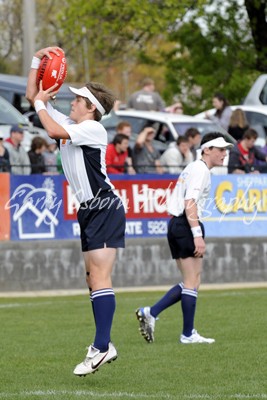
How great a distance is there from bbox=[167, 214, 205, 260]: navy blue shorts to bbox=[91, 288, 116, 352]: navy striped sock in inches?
107

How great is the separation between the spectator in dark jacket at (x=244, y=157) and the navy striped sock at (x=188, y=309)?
27.3 ft

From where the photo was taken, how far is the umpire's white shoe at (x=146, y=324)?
38.4 feet

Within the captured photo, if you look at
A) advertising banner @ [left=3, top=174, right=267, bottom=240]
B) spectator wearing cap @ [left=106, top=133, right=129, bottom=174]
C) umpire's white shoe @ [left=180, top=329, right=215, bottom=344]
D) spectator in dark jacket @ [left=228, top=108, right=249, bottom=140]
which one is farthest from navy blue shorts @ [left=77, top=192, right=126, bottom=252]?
spectator in dark jacket @ [left=228, top=108, right=249, bottom=140]

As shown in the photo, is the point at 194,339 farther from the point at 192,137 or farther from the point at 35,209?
the point at 192,137

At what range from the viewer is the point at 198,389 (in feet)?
28.0

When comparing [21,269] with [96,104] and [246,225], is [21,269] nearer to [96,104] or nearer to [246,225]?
[246,225]

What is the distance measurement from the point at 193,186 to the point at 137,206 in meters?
7.53

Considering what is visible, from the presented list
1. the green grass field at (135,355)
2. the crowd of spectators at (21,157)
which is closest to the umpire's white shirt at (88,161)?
the green grass field at (135,355)

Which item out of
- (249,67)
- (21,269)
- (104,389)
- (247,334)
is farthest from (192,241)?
(249,67)

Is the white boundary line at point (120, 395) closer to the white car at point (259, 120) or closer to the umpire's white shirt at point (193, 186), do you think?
the umpire's white shirt at point (193, 186)

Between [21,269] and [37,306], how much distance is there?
83.4 inches

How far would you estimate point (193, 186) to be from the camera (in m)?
11.4

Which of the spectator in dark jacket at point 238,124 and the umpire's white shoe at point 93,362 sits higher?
the spectator in dark jacket at point 238,124

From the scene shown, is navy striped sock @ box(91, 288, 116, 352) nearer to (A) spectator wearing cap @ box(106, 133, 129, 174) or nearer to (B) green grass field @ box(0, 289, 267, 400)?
(B) green grass field @ box(0, 289, 267, 400)
